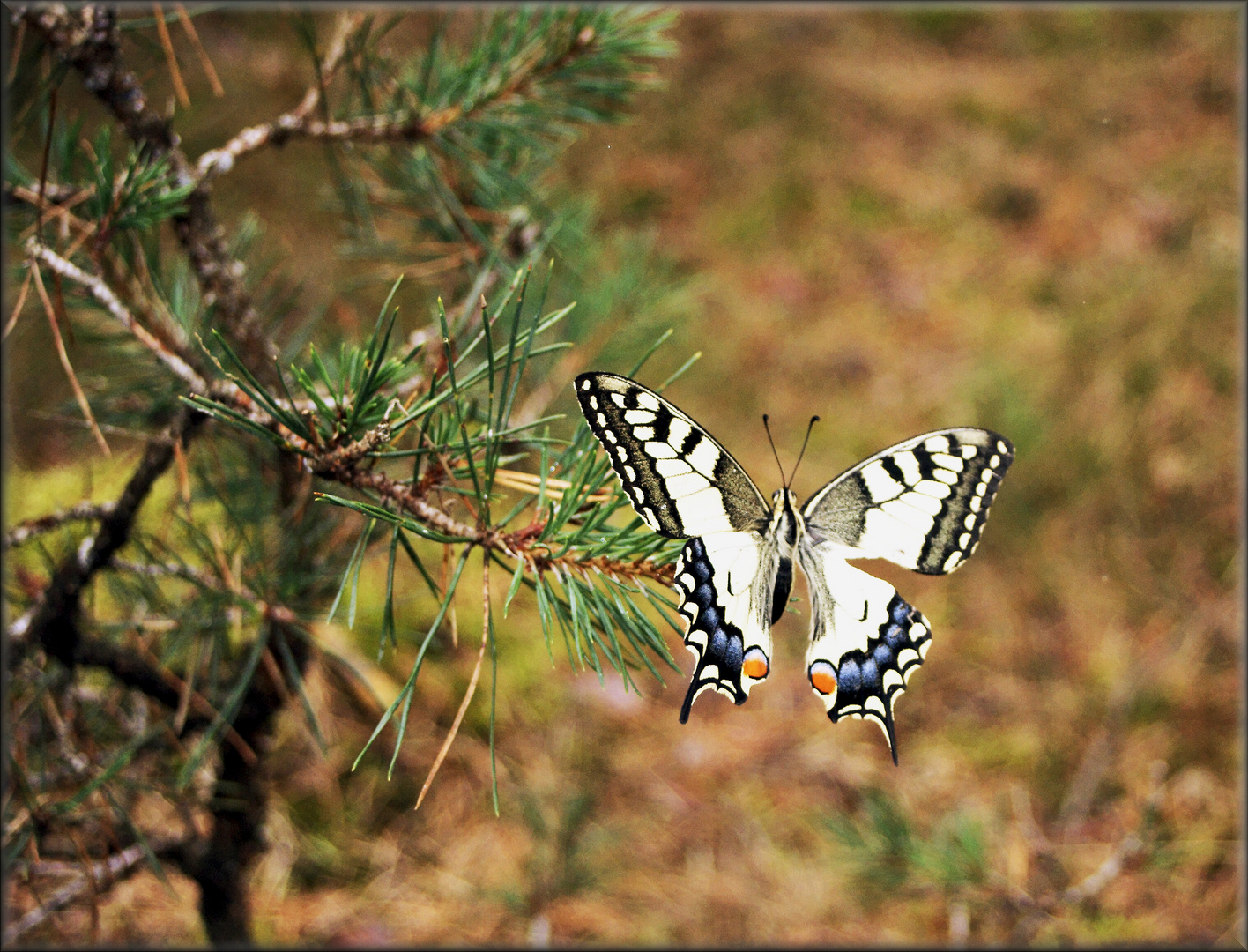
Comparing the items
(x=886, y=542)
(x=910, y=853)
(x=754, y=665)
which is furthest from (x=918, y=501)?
(x=910, y=853)

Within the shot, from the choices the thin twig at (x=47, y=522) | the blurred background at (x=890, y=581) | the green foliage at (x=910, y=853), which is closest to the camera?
the thin twig at (x=47, y=522)

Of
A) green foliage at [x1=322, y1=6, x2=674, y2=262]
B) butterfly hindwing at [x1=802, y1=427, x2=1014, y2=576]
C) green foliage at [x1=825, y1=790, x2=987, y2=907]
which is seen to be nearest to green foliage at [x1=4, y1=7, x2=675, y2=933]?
green foliage at [x1=322, y1=6, x2=674, y2=262]

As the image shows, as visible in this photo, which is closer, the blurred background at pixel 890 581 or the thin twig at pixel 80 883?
the thin twig at pixel 80 883

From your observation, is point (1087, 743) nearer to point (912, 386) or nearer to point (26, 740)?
point (912, 386)

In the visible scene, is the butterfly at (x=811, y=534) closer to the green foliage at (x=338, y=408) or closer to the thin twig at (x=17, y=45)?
the green foliage at (x=338, y=408)

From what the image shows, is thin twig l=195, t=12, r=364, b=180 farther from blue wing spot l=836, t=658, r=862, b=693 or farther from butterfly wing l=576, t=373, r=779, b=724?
blue wing spot l=836, t=658, r=862, b=693

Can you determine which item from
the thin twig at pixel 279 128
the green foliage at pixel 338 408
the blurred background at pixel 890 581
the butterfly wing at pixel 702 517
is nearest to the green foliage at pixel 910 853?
the blurred background at pixel 890 581

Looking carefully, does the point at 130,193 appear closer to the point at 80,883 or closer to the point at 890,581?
the point at 80,883
